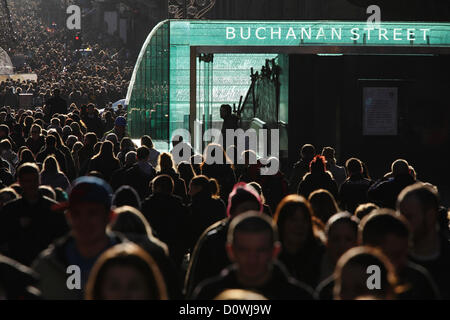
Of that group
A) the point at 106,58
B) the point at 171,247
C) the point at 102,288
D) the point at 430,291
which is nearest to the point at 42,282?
the point at 102,288

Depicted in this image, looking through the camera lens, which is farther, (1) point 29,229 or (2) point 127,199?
(2) point 127,199

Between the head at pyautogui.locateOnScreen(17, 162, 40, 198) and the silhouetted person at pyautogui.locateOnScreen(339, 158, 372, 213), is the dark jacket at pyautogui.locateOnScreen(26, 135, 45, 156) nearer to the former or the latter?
the silhouetted person at pyautogui.locateOnScreen(339, 158, 372, 213)

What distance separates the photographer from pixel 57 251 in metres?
5.91

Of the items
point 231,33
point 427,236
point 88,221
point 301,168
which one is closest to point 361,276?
point 427,236

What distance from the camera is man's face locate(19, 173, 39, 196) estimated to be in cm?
873

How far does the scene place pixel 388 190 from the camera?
37.2 feet

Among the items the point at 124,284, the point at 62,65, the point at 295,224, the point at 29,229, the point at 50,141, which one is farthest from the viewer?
the point at 62,65

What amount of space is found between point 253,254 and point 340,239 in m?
1.58

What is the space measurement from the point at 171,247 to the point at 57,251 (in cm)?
410

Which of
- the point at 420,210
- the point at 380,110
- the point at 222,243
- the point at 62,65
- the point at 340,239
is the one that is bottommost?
the point at 222,243

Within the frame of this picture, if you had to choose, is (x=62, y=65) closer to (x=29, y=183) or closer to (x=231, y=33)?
(x=231, y=33)

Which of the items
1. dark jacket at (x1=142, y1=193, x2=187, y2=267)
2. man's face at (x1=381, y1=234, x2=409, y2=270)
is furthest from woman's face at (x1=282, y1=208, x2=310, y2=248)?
dark jacket at (x1=142, y1=193, x2=187, y2=267)

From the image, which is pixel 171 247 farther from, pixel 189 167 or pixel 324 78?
pixel 324 78

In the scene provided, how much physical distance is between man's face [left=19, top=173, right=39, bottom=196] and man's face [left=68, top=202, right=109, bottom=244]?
255cm
